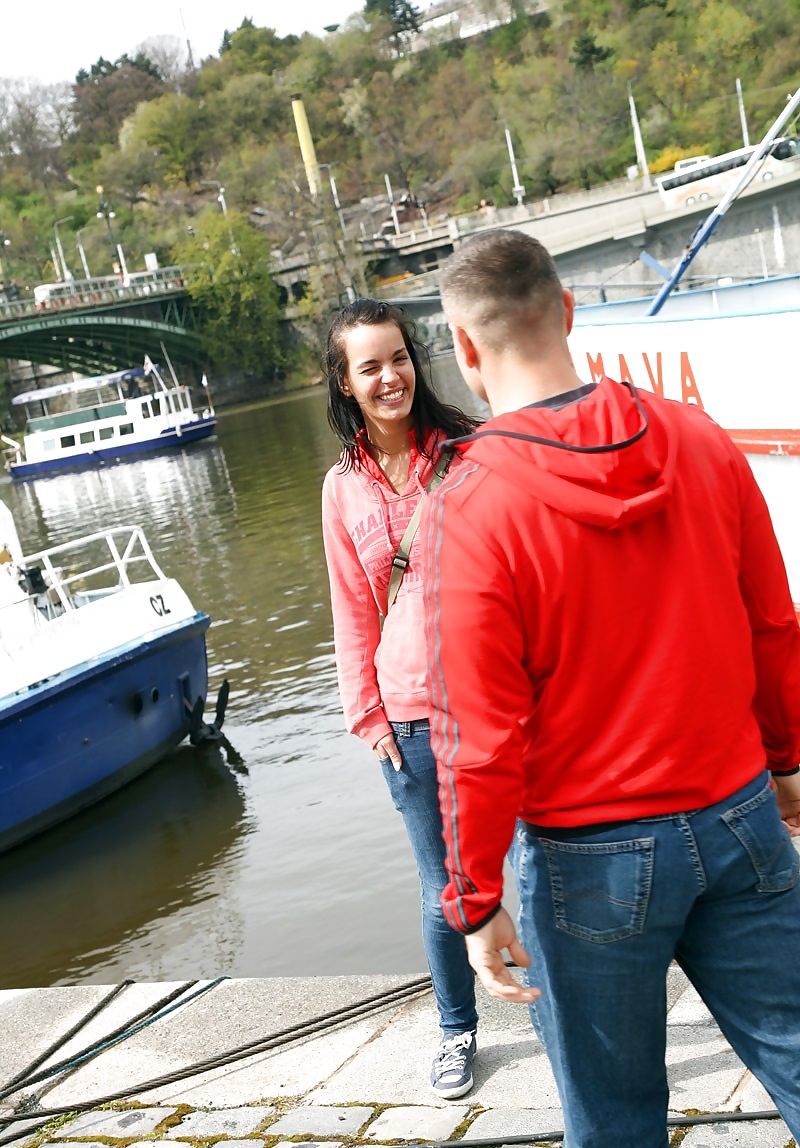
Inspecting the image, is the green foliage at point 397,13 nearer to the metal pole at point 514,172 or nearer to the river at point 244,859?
the metal pole at point 514,172

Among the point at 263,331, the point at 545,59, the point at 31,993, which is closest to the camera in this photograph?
the point at 31,993

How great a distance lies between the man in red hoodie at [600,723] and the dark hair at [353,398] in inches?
50.4

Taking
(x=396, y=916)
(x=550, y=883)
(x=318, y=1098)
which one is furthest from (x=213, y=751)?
(x=550, y=883)

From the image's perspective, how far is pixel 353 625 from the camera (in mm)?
3547

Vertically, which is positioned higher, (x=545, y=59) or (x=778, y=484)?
(x=545, y=59)

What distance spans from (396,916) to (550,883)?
16.4 ft

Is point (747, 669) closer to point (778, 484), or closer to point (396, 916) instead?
point (396, 916)

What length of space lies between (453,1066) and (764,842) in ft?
5.39

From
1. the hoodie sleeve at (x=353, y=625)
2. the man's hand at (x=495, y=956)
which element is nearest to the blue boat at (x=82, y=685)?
the hoodie sleeve at (x=353, y=625)

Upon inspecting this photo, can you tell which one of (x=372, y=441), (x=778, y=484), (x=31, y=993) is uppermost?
(x=372, y=441)

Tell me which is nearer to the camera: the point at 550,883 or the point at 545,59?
the point at 550,883

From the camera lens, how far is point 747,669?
218 centimetres

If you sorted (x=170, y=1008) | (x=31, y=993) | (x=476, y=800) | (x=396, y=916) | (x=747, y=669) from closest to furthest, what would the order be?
(x=476, y=800), (x=747, y=669), (x=170, y=1008), (x=31, y=993), (x=396, y=916)

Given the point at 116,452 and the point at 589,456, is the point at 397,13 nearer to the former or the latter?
the point at 116,452
